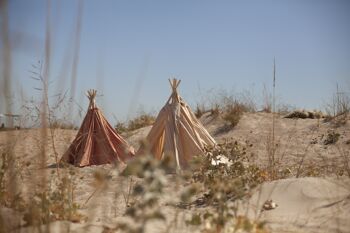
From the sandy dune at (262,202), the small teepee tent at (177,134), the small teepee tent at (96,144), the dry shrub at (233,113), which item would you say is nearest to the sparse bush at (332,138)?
the sandy dune at (262,202)

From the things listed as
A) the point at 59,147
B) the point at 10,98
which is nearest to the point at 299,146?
the point at 59,147

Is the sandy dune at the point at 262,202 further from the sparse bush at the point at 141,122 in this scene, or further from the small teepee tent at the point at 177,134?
the sparse bush at the point at 141,122

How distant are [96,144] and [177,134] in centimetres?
159

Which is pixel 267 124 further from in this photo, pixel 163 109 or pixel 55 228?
pixel 55 228

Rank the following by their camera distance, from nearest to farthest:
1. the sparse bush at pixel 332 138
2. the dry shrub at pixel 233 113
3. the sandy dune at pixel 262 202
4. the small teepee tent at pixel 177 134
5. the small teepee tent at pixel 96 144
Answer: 1. the sandy dune at pixel 262 202
2. the small teepee tent at pixel 177 134
3. the small teepee tent at pixel 96 144
4. the sparse bush at pixel 332 138
5. the dry shrub at pixel 233 113

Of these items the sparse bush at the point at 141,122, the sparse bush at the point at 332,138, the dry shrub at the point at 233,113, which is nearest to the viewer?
the sparse bush at the point at 332,138

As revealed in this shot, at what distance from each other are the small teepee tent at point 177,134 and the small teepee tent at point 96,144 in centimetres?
56

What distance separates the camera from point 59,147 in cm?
940

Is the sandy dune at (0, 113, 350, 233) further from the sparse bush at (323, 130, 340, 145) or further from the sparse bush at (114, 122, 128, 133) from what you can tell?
the sparse bush at (114, 122, 128, 133)

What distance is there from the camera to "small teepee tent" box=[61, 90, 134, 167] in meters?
7.04

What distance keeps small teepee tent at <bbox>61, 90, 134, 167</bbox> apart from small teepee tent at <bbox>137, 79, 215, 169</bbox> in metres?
0.56

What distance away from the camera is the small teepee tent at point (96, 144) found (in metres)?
7.04

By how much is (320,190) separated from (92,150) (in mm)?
4344

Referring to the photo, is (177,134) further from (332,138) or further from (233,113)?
(233,113)
